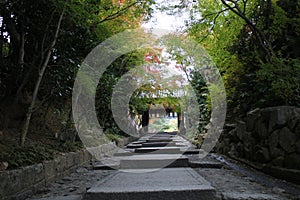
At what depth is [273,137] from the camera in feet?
10.5

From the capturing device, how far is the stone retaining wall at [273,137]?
2.88 meters

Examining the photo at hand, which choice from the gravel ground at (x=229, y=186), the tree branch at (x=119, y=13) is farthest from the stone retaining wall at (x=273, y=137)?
the tree branch at (x=119, y=13)

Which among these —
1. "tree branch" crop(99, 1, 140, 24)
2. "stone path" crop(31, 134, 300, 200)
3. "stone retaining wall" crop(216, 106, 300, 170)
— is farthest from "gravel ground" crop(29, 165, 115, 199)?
"tree branch" crop(99, 1, 140, 24)

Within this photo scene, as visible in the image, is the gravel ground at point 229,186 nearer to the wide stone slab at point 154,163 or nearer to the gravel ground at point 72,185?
the gravel ground at point 72,185

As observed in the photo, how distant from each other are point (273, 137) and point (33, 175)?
285 cm

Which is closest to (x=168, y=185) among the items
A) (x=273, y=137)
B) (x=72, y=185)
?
(x=72, y=185)

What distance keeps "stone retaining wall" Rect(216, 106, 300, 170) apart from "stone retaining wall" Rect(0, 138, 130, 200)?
8.95 ft

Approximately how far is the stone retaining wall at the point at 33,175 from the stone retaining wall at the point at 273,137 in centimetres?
273

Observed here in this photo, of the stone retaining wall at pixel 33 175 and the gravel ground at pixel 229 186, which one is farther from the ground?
the stone retaining wall at pixel 33 175

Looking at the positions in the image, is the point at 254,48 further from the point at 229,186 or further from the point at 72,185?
the point at 72,185

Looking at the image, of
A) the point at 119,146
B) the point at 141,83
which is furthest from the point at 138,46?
the point at 119,146

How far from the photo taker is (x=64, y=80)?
398 centimetres

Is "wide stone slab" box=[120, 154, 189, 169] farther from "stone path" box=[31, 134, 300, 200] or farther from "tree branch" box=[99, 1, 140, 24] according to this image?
"tree branch" box=[99, 1, 140, 24]

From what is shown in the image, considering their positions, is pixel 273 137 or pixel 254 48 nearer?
pixel 273 137
